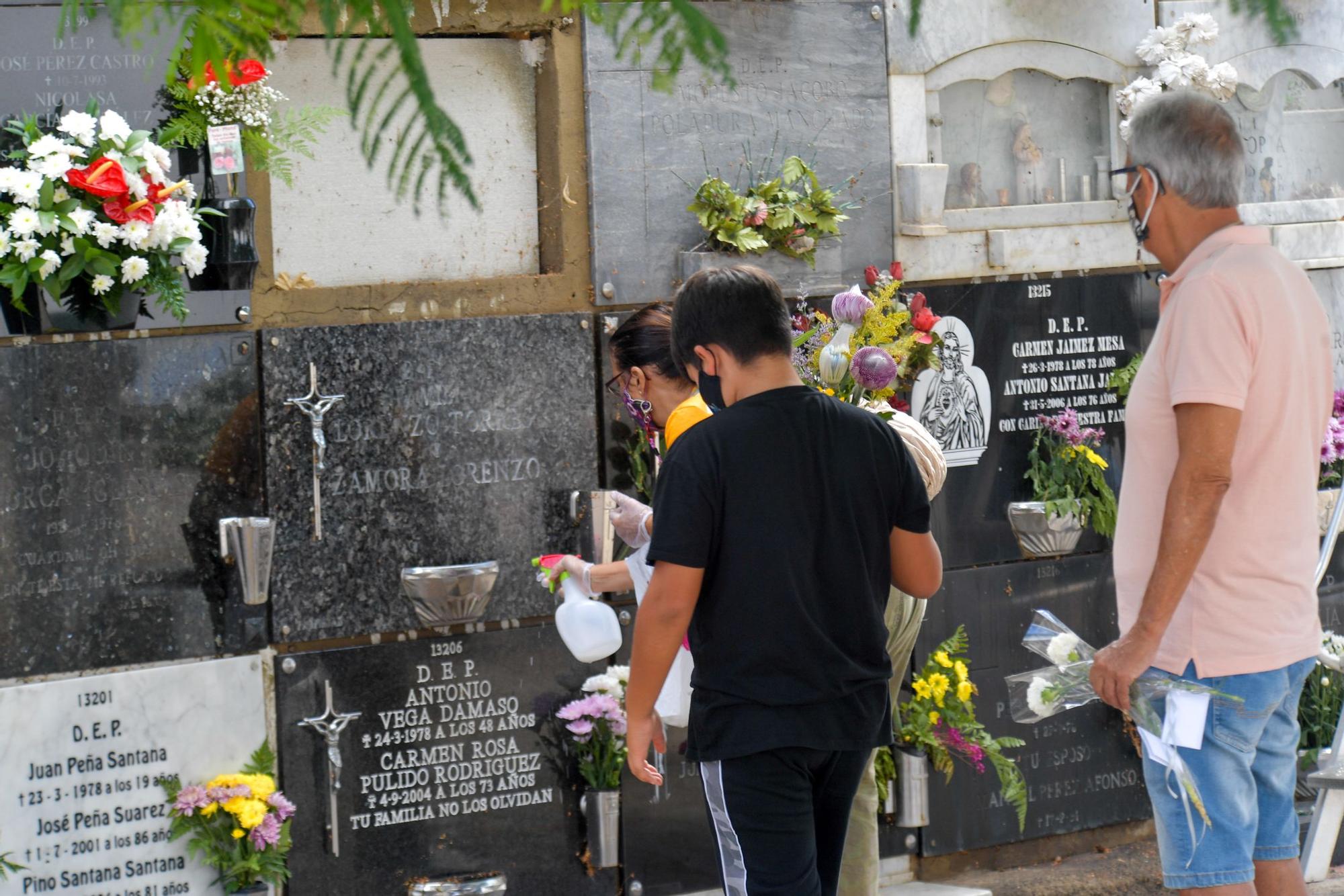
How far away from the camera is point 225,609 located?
416 centimetres

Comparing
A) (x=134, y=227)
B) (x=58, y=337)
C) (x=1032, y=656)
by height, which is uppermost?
(x=134, y=227)

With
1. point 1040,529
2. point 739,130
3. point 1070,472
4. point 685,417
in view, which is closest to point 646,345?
point 685,417

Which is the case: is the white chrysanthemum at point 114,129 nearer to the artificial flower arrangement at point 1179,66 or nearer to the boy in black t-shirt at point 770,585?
the boy in black t-shirt at point 770,585

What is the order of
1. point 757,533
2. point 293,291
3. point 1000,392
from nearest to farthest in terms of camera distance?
point 757,533 < point 293,291 < point 1000,392

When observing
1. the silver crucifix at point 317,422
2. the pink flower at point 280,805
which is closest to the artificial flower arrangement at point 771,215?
the silver crucifix at point 317,422

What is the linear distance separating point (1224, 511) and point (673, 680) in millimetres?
1349

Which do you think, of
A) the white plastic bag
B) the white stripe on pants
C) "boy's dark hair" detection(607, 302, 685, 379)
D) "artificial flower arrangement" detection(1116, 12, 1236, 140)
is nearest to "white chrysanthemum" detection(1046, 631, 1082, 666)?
the white stripe on pants

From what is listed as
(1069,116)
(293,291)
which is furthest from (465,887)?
(1069,116)

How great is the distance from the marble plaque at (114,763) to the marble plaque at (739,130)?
5.57ft

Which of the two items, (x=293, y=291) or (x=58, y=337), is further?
(x=293, y=291)

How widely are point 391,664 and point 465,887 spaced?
694mm

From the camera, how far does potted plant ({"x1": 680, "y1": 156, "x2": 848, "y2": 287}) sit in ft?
15.0

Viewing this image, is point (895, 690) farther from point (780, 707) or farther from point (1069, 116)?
A: point (1069, 116)

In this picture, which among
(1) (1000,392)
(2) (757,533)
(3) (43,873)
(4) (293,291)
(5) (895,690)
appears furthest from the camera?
(1) (1000,392)
